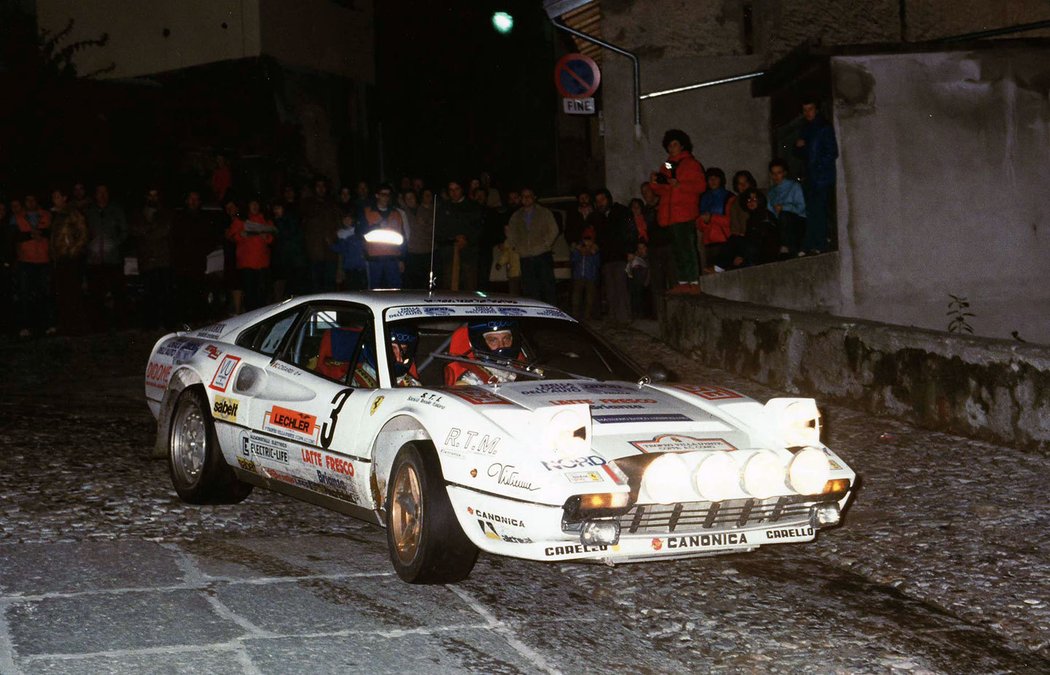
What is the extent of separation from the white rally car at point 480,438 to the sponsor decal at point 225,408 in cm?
1

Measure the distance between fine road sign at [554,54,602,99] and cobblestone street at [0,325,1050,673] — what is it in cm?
1284

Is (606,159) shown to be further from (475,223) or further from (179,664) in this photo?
(179,664)

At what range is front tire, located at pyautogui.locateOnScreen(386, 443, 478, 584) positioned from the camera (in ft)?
17.9

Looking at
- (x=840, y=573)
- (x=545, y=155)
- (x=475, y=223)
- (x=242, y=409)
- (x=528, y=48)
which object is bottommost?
(x=840, y=573)

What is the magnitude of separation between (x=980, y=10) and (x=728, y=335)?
9.95 m

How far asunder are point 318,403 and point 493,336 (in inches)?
38.3

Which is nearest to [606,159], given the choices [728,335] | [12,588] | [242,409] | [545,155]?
[728,335]

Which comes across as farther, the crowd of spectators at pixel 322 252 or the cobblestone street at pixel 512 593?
the crowd of spectators at pixel 322 252

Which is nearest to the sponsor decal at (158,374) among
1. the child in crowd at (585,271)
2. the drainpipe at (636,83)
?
the child in crowd at (585,271)

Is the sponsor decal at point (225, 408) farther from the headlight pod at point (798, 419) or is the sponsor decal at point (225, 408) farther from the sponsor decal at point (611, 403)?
the headlight pod at point (798, 419)

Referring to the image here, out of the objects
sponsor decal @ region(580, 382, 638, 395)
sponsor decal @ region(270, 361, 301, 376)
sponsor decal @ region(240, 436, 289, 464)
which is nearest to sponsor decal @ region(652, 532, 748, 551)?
sponsor decal @ region(580, 382, 638, 395)

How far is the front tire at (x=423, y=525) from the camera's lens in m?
5.46

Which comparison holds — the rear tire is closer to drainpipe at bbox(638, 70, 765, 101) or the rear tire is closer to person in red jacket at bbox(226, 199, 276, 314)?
person in red jacket at bbox(226, 199, 276, 314)

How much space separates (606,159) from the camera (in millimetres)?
20656
